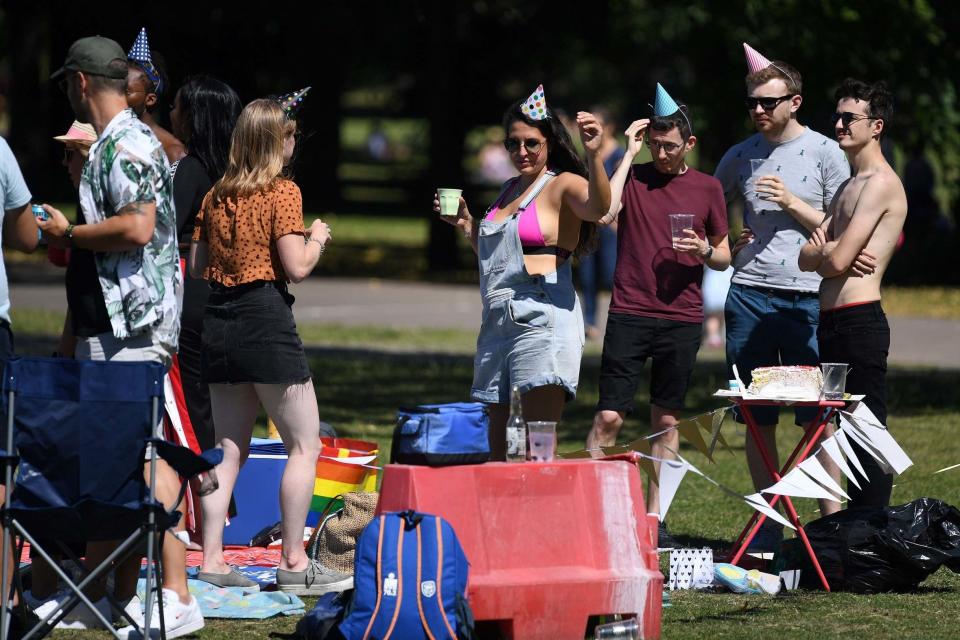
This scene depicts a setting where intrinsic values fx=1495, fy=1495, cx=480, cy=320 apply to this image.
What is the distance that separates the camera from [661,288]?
696 centimetres

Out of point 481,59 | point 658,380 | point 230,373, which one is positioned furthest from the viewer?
point 481,59

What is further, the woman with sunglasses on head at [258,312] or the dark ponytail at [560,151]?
the dark ponytail at [560,151]

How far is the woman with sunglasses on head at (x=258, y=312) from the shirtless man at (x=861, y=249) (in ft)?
7.50

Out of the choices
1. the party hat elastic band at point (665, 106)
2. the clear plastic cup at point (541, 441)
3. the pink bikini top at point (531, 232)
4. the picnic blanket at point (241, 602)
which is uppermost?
the party hat elastic band at point (665, 106)

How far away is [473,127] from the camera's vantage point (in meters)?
28.7

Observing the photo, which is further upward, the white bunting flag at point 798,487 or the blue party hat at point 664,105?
the blue party hat at point 664,105

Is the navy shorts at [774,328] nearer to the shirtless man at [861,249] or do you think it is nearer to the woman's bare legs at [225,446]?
the shirtless man at [861,249]

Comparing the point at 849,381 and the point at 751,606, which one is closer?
the point at 751,606

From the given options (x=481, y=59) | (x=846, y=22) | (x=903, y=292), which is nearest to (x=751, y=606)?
(x=846, y=22)

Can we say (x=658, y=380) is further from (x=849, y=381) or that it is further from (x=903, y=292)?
(x=903, y=292)

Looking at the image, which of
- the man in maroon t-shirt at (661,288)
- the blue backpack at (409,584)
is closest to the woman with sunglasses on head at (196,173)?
the man in maroon t-shirt at (661,288)

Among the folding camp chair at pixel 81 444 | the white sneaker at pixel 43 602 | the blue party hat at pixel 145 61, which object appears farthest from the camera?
the blue party hat at pixel 145 61

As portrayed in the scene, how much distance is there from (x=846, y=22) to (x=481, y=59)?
10834 millimetres

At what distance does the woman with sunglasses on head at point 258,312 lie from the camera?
588 cm
